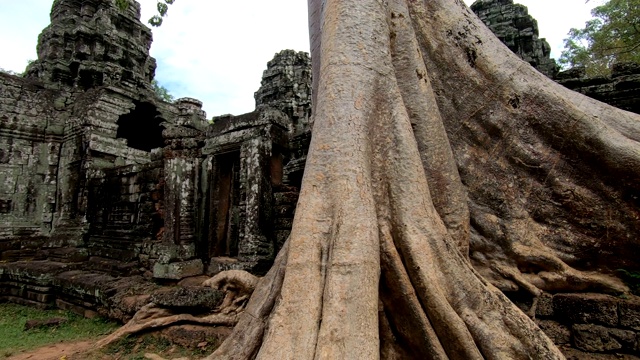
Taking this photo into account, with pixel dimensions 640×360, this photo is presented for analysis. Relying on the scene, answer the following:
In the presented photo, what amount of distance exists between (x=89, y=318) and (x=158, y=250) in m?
1.12

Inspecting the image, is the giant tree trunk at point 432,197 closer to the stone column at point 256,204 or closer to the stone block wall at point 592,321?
the stone block wall at point 592,321

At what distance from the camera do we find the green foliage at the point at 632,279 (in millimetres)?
2144

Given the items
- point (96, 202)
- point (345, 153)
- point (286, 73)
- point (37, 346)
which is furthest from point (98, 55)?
point (345, 153)

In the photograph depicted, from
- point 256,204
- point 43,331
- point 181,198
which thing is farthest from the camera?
point 181,198

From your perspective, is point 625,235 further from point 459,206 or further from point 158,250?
point 158,250

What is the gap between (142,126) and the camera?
10.0 meters

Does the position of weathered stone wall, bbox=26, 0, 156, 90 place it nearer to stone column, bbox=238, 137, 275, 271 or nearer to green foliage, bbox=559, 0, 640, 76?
stone column, bbox=238, 137, 275, 271

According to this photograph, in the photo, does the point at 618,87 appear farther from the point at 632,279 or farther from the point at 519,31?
the point at 519,31

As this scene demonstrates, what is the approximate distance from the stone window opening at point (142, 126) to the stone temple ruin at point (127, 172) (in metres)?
0.04

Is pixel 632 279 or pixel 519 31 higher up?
pixel 519 31

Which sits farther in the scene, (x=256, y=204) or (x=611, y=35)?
(x=611, y=35)

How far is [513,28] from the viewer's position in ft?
28.6

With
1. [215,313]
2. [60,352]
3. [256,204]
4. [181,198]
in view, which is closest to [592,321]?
[215,313]

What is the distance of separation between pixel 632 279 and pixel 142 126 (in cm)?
1066
